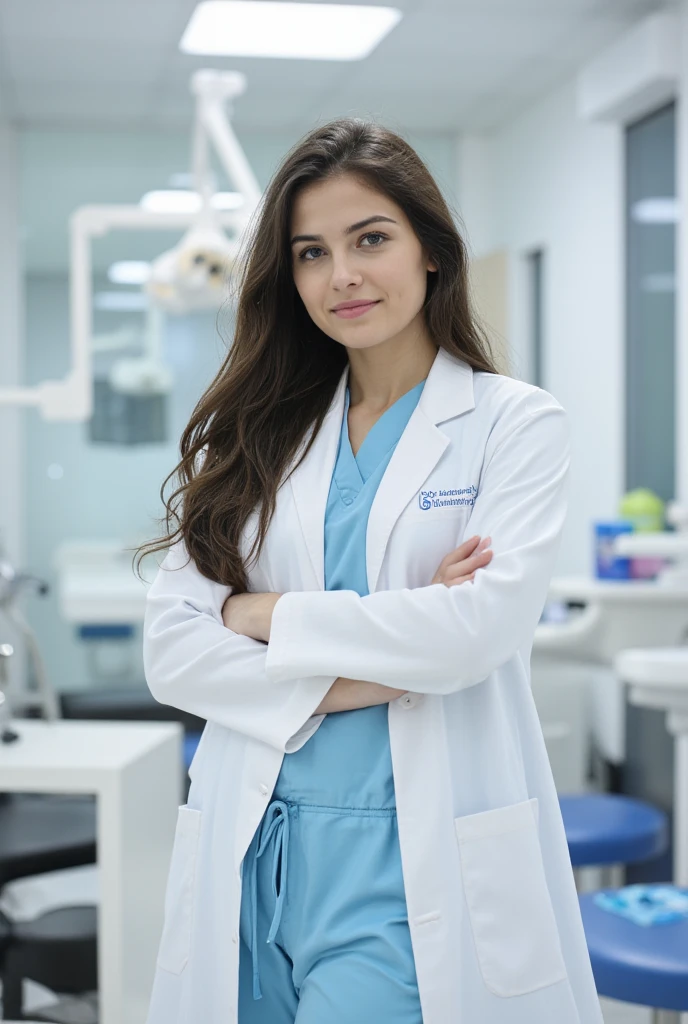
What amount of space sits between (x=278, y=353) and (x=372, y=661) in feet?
1.42

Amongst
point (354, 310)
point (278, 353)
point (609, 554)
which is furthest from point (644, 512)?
point (354, 310)

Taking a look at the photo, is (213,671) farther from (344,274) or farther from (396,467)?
(344,274)

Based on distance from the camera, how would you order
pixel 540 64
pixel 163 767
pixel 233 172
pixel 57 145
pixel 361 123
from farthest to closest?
pixel 57 145 < pixel 540 64 < pixel 233 172 < pixel 163 767 < pixel 361 123

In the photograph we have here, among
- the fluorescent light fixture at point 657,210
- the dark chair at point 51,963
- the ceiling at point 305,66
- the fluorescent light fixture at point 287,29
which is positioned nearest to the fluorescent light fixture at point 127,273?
the ceiling at point 305,66

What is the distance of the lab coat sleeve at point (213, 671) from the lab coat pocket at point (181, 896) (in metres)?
0.12

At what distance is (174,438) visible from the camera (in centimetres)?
480

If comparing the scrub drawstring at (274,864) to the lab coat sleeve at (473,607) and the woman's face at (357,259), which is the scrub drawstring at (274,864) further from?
the woman's face at (357,259)

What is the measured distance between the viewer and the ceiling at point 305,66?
3.47 metres

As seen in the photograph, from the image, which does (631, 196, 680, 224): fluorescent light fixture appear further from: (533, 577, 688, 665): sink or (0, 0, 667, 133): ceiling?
(533, 577, 688, 665): sink

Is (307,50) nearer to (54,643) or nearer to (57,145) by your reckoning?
(57,145)

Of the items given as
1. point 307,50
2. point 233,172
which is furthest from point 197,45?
point 233,172

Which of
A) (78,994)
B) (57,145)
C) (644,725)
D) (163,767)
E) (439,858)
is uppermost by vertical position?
(57,145)

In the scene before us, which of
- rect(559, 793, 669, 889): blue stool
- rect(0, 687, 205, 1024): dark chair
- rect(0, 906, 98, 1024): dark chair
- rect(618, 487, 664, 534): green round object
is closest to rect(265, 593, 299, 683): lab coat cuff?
rect(0, 687, 205, 1024): dark chair

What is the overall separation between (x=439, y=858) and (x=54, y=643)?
378cm
